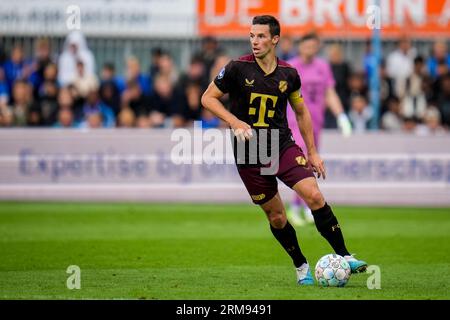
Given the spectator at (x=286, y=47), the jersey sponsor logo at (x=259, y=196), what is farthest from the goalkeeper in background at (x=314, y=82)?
the jersey sponsor logo at (x=259, y=196)

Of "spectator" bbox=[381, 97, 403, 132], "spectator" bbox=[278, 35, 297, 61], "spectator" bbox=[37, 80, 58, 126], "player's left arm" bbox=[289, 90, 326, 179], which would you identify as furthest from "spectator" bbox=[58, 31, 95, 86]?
"player's left arm" bbox=[289, 90, 326, 179]

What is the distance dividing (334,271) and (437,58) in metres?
12.8

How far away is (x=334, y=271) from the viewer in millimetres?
9836

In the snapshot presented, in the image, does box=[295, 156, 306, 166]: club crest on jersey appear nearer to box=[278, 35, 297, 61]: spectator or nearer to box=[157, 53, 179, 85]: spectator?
box=[278, 35, 297, 61]: spectator

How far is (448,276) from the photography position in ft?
35.3

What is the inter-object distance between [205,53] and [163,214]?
4.69 metres

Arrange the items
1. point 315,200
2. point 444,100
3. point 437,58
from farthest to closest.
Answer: point 437,58 → point 444,100 → point 315,200

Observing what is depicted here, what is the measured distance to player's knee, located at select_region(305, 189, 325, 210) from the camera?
392 inches

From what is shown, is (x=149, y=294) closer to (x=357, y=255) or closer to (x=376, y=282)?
(x=376, y=282)

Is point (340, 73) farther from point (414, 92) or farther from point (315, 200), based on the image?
point (315, 200)

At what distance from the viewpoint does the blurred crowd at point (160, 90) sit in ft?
68.3

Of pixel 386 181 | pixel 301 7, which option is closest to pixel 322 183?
pixel 386 181

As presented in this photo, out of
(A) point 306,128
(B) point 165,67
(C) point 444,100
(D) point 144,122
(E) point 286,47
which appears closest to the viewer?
(A) point 306,128

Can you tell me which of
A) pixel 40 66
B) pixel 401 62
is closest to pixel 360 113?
pixel 401 62
